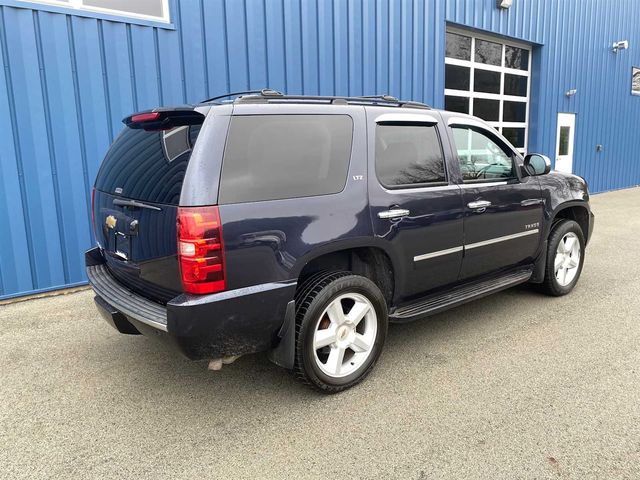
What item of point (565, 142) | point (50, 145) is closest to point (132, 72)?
point (50, 145)

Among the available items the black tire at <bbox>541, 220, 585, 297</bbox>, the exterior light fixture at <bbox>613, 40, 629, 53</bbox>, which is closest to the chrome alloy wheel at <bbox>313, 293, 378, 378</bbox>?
the black tire at <bbox>541, 220, 585, 297</bbox>

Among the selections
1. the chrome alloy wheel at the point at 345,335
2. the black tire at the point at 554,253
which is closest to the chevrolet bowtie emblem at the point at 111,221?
the chrome alloy wheel at the point at 345,335

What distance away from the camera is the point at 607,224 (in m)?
9.17

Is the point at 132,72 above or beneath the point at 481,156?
above

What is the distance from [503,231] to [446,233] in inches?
30.6

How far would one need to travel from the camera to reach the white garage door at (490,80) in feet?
32.0

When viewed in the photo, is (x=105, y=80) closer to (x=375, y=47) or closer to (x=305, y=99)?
(x=305, y=99)

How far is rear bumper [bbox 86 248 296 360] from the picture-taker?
2564 mm

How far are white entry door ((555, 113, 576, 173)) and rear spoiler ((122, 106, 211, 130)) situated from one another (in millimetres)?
11640

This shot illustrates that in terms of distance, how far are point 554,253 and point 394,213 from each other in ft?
7.67

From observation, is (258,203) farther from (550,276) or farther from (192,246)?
(550,276)

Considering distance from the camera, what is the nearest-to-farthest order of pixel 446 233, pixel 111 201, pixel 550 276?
1. pixel 111 201
2. pixel 446 233
3. pixel 550 276

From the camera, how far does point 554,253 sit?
4.79 meters

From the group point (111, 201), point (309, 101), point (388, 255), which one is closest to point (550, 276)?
point (388, 255)
